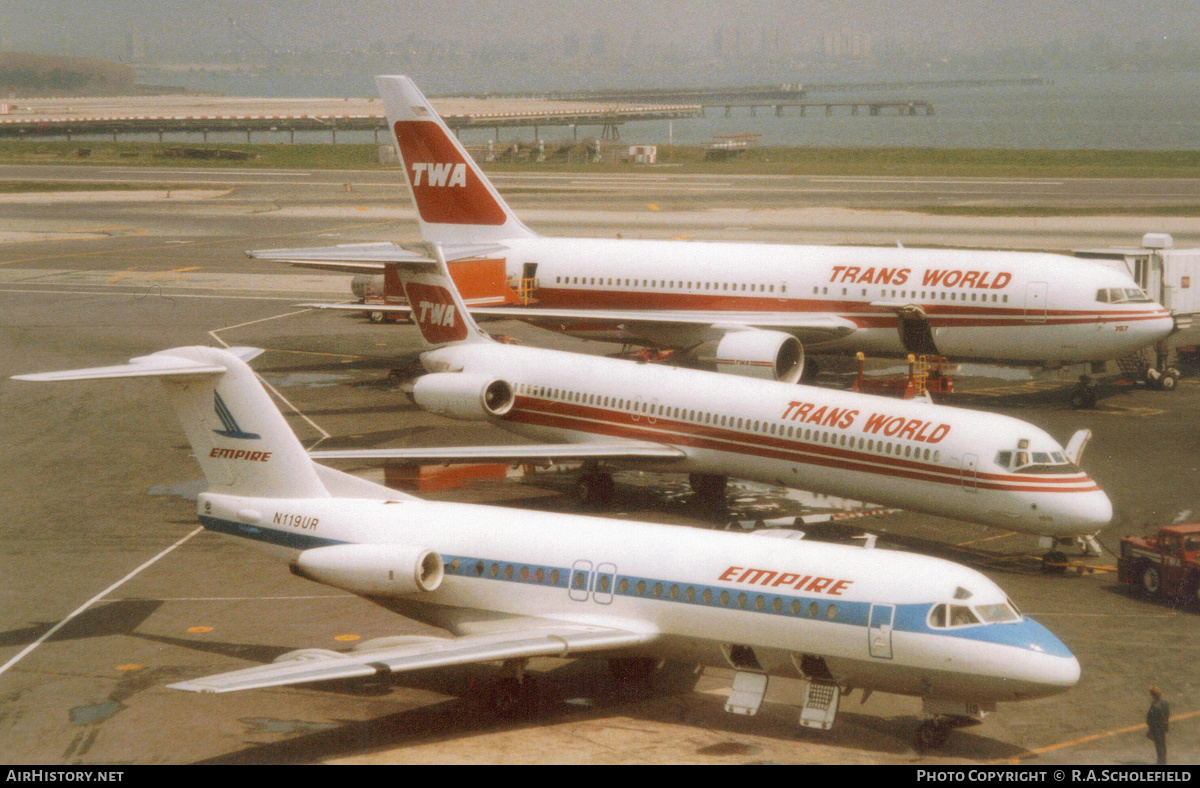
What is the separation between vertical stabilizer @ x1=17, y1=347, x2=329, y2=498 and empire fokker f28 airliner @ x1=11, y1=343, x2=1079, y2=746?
0.03m

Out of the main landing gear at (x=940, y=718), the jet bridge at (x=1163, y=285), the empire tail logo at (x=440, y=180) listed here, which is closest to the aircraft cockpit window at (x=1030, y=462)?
the main landing gear at (x=940, y=718)

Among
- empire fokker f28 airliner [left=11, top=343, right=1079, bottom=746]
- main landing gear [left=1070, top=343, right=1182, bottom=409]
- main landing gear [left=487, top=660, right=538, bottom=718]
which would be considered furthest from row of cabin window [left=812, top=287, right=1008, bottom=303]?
main landing gear [left=487, top=660, right=538, bottom=718]

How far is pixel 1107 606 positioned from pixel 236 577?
57.4 feet

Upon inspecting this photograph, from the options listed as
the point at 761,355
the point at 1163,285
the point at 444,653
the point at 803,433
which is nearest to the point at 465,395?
the point at 803,433

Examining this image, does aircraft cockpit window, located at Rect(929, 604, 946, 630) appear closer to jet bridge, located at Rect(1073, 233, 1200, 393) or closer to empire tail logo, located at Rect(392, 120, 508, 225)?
jet bridge, located at Rect(1073, 233, 1200, 393)

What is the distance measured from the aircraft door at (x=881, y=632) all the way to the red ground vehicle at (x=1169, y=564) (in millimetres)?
9493

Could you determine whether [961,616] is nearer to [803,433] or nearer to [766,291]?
[803,433]

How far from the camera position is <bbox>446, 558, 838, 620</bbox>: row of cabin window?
63.8ft

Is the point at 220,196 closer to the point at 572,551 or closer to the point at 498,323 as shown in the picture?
the point at 498,323

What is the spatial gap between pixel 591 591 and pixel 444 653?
2645 millimetres

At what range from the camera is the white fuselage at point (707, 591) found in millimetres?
18547

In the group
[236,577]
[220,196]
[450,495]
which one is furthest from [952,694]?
[220,196]

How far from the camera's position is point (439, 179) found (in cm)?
4822

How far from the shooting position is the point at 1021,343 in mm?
A: 41219
